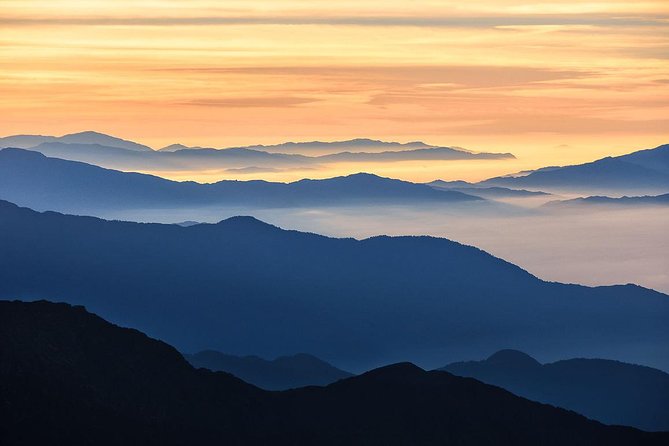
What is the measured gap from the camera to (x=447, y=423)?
138625mm

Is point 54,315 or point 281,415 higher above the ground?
→ point 54,315

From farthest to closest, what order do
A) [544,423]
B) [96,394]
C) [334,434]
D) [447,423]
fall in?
[544,423] → [447,423] → [334,434] → [96,394]

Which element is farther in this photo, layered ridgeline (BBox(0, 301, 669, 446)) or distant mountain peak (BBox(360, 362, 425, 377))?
distant mountain peak (BBox(360, 362, 425, 377))

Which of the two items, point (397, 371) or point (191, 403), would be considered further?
point (397, 371)

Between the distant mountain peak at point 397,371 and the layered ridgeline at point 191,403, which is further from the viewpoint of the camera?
the distant mountain peak at point 397,371

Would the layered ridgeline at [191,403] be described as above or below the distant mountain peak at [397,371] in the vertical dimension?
below

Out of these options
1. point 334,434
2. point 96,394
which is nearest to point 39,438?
point 96,394

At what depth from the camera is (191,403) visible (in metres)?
127

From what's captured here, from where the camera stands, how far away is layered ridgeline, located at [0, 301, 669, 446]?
117 m

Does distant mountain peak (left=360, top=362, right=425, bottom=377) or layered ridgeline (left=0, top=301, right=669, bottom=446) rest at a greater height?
distant mountain peak (left=360, top=362, right=425, bottom=377)

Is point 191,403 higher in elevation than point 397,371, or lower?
lower

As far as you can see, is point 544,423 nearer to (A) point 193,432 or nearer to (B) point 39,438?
(A) point 193,432

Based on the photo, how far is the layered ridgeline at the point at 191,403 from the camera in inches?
4604

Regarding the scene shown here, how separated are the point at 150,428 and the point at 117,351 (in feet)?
41.4
